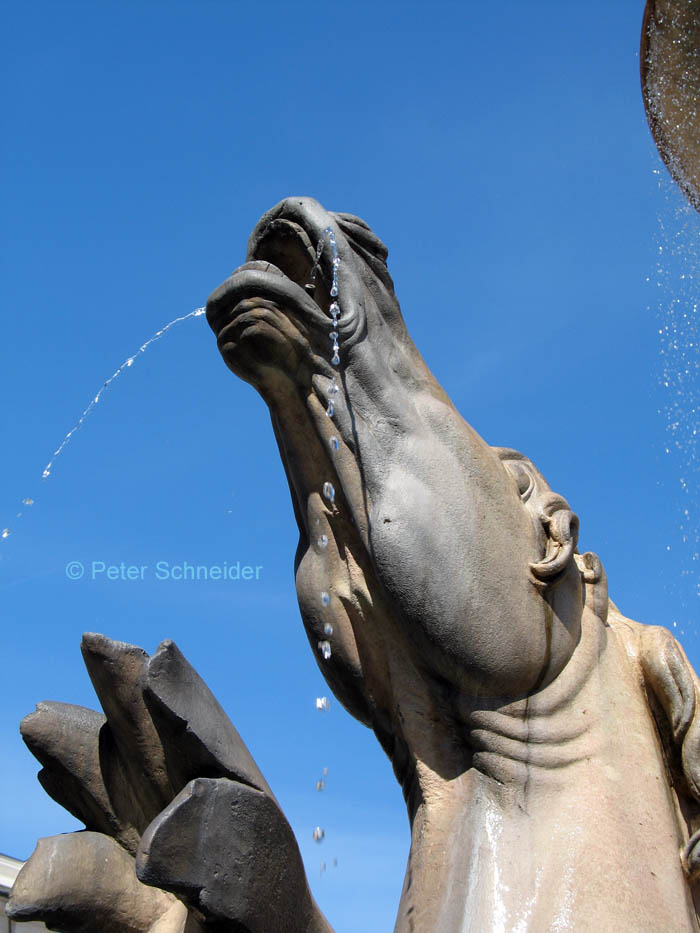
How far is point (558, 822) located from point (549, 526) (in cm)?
98

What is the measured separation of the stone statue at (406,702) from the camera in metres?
3.84

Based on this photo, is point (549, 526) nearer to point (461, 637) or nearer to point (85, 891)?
point (461, 637)

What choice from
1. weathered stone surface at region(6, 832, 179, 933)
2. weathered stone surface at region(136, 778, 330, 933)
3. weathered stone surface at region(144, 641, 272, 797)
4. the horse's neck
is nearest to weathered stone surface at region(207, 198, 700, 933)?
the horse's neck

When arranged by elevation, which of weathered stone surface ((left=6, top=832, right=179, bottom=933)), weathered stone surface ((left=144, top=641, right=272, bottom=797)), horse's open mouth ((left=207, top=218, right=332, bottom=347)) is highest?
horse's open mouth ((left=207, top=218, right=332, bottom=347))

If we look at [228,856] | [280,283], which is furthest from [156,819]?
[280,283]

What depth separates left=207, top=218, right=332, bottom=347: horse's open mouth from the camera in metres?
4.27

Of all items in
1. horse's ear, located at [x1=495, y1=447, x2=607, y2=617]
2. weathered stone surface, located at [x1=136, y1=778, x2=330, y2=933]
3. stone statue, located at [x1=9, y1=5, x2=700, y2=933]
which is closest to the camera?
weathered stone surface, located at [x1=136, y1=778, x2=330, y2=933]

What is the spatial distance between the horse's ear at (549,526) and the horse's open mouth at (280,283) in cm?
86

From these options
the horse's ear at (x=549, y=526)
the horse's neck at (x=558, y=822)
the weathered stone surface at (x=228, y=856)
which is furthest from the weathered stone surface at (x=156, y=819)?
the horse's ear at (x=549, y=526)

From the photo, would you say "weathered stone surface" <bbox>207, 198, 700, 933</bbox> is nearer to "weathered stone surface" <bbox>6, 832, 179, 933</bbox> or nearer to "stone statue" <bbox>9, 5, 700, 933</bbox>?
"stone statue" <bbox>9, 5, 700, 933</bbox>

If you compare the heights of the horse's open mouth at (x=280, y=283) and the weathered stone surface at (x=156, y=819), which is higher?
the horse's open mouth at (x=280, y=283)

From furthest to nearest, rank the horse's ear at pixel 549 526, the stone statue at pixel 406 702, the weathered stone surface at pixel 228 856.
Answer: the horse's ear at pixel 549 526 < the stone statue at pixel 406 702 < the weathered stone surface at pixel 228 856

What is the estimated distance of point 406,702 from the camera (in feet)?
13.8

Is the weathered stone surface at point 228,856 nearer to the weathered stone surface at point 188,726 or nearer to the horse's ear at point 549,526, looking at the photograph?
the weathered stone surface at point 188,726
